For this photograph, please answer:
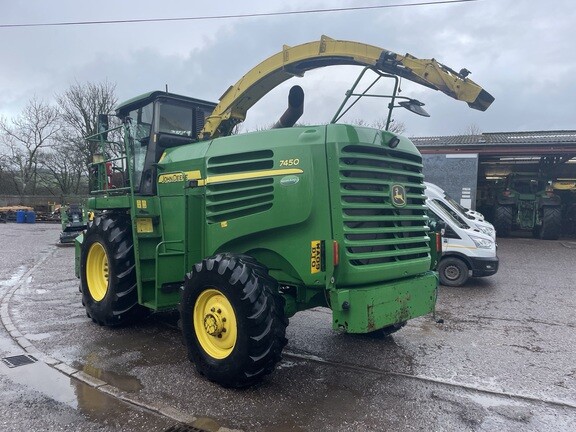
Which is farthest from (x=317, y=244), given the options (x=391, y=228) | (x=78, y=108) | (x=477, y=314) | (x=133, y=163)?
(x=78, y=108)

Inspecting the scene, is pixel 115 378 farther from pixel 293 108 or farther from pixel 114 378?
pixel 293 108

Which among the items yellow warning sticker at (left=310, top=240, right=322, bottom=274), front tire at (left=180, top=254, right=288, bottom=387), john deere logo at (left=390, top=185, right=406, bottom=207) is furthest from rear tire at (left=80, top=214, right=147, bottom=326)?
john deere logo at (left=390, top=185, right=406, bottom=207)

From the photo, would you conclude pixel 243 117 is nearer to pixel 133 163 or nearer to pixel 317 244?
pixel 133 163

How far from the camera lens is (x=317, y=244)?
12.9 ft

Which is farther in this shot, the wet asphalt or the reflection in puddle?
A: the reflection in puddle

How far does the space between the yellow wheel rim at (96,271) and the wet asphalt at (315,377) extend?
1.54 feet

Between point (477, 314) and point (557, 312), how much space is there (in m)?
1.37

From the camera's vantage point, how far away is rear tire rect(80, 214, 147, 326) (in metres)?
5.54

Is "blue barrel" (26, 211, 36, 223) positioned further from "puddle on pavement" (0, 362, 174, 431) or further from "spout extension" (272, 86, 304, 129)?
"spout extension" (272, 86, 304, 129)

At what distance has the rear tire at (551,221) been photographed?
1784cm

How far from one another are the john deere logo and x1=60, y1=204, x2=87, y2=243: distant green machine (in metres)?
13.1

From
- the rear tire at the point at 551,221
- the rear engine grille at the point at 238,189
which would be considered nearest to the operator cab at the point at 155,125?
the rear engine grille at the point at 238,189

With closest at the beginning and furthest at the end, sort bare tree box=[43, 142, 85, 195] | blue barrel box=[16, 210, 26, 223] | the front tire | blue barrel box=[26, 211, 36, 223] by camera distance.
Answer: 1. the front tire
2. blue barrel box=[16, 210, 26, 223]
3. blue barrel box=[26, 211, 36, 223]
4. bare tree box=[43, 142, 85, 195]

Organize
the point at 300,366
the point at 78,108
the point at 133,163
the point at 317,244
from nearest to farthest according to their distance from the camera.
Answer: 1. the point at 317,244
2. the point at 300,366
3. the point at 133,163
4. the point at 78,108
